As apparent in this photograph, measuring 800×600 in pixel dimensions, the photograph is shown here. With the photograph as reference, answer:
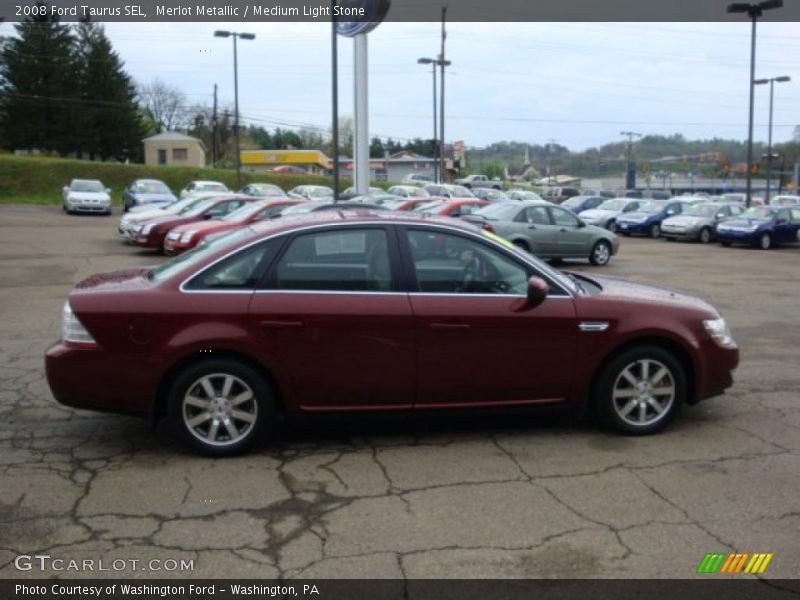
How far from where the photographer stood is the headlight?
226 inches

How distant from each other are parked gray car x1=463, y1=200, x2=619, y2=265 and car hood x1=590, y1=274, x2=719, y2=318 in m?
11.1

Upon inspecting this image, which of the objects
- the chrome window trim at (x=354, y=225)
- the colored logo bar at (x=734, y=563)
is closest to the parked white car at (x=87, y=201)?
the chrome window trim at (x=354, y=225)

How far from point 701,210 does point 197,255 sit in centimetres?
2657

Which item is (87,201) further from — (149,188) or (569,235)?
(569,235)

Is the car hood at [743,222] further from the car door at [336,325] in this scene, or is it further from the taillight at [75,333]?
the taillight at [75,333]

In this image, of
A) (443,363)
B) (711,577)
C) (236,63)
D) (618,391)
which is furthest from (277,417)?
(236,63)

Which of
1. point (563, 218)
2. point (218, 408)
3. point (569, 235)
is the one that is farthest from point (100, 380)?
point (563, 218)

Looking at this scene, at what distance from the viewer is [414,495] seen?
181 inches

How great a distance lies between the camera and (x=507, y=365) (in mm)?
5363

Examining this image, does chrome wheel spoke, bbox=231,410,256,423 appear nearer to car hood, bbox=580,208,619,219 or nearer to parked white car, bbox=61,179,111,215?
car hood, bbox=580,208,619,219

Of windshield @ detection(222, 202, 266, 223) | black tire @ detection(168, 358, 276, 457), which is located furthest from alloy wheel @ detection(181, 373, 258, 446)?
windshield @ detection(222, 202, 266, 223)

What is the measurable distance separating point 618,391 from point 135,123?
6368 centimetres

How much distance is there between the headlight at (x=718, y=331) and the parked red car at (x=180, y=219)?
46.2 ft
